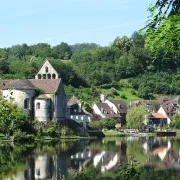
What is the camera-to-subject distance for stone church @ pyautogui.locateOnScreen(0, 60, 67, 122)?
82.2 meters

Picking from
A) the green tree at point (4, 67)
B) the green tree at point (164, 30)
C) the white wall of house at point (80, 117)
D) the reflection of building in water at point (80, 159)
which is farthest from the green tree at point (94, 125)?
the green tree at point (164, 30)

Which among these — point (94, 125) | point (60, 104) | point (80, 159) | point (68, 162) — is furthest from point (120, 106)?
point (68, 162)

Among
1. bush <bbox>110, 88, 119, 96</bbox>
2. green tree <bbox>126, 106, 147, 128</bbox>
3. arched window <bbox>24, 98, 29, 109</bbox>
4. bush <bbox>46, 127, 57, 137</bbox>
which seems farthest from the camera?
bush <bbox>110, 88, 119, 96</bbox>

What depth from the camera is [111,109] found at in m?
126

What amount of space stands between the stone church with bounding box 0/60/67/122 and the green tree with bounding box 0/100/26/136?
552 centimetres

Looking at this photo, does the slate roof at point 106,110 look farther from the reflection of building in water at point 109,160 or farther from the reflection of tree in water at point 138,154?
the reflection of building in water at point 109,160

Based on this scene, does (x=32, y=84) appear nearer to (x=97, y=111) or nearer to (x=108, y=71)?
(x=97, y=111)

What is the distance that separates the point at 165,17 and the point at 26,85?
75.6 metres

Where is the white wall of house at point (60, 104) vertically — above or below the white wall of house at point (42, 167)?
above

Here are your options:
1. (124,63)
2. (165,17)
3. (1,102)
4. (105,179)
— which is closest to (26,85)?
(1,102)

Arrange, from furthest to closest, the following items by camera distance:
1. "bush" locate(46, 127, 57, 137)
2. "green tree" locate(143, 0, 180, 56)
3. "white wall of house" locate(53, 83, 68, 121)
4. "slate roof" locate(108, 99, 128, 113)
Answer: "slate roof" locate(108, 99, 128, 113), "white wall of house" locate(53, 83, 68, 121), "bush" locate(46, 127, 57, 137), "green tree" locate(143, 0, 180, 56)

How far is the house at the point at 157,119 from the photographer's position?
134m

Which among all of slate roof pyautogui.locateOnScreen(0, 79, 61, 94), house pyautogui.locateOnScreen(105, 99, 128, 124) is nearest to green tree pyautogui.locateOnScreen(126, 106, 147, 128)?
house pyautogui.locateOnScreen(105, 99, 128, 124)

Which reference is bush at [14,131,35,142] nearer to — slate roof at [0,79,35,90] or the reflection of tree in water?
slate roof at [0,79,35,90]
